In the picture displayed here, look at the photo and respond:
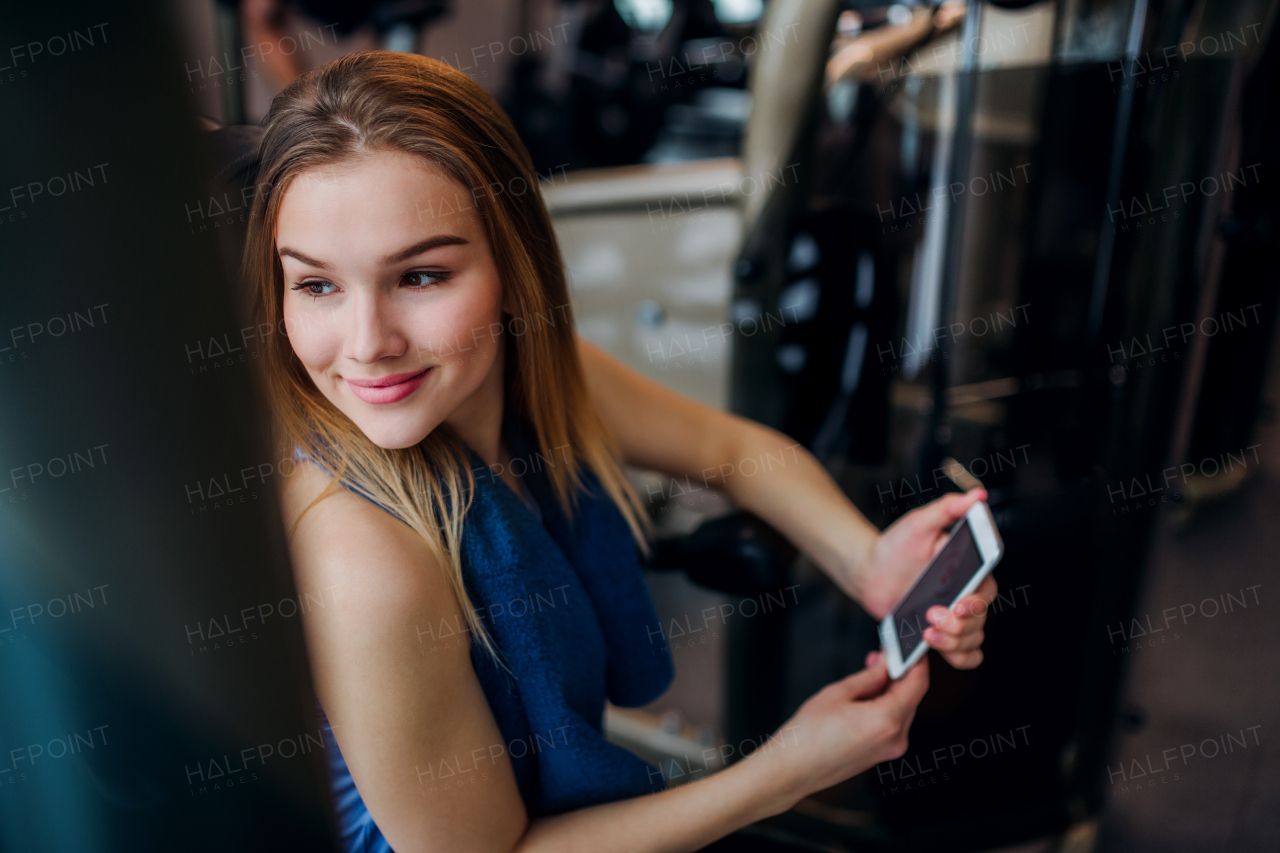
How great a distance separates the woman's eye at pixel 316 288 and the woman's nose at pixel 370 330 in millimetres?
→ 21

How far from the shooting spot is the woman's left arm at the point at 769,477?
2.55 feet

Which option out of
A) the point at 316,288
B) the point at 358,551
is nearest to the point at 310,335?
the point at 316,288

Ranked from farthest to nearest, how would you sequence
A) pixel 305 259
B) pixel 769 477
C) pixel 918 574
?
pixel 769 477
pixel 918 574
pixel 305 259

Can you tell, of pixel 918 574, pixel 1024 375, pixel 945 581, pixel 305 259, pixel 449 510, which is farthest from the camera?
pixel 1024 375

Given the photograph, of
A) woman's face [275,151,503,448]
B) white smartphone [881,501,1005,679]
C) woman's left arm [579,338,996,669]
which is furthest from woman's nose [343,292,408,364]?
white smartphone [881,501,1005,679]

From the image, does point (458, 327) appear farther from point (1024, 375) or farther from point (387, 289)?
point (1024, 375)

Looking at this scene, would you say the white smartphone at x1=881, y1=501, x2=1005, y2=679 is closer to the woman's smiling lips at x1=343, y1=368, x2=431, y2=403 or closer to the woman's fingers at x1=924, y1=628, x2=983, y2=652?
the woman's fingers at x1=924, y1=628, x2=983, y2=652

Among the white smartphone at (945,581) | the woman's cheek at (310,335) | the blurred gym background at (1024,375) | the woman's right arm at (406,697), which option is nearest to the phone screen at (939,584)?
the white smartphone at (945,581)

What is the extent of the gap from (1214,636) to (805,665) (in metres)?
0.48

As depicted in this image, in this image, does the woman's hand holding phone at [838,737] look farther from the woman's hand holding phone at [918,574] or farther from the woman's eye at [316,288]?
the woman's eye at [316,288]

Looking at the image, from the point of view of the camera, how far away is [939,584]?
64 cm

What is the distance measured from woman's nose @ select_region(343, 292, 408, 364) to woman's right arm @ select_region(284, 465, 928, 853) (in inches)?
3.9

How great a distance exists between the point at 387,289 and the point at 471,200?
0.25ft

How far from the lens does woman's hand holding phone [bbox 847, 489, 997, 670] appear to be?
60 centimetres
